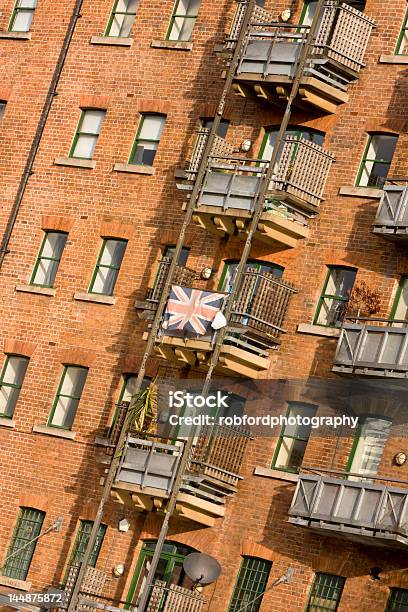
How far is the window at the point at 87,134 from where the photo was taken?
2076 inches

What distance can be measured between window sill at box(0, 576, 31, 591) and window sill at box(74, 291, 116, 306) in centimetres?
734

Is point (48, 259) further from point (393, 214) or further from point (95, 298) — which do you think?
point (393, 214)

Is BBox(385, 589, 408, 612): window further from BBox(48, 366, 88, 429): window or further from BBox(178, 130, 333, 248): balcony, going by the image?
BBox(48, 366, 88, 429): window

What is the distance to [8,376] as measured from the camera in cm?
5203

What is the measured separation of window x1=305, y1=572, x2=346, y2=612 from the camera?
45.2m

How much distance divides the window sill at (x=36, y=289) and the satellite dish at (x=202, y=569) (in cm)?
916

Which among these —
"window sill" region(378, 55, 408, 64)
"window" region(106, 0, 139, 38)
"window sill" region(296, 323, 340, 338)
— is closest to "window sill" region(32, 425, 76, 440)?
"window sill" region(296, 323, 340, 338)

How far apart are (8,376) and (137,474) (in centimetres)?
646

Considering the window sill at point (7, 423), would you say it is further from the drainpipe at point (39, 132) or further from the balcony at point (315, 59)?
the balcony at point (315, 59)

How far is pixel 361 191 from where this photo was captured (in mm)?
47625

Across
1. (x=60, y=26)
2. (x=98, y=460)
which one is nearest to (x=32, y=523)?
(x=98, y=460)

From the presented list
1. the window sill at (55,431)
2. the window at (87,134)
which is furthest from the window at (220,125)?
the window sill at (55,431)

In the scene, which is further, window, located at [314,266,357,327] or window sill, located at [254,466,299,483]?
window, located at [314,266,357,327]

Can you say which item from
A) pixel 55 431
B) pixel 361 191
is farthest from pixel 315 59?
pixel 55 431
